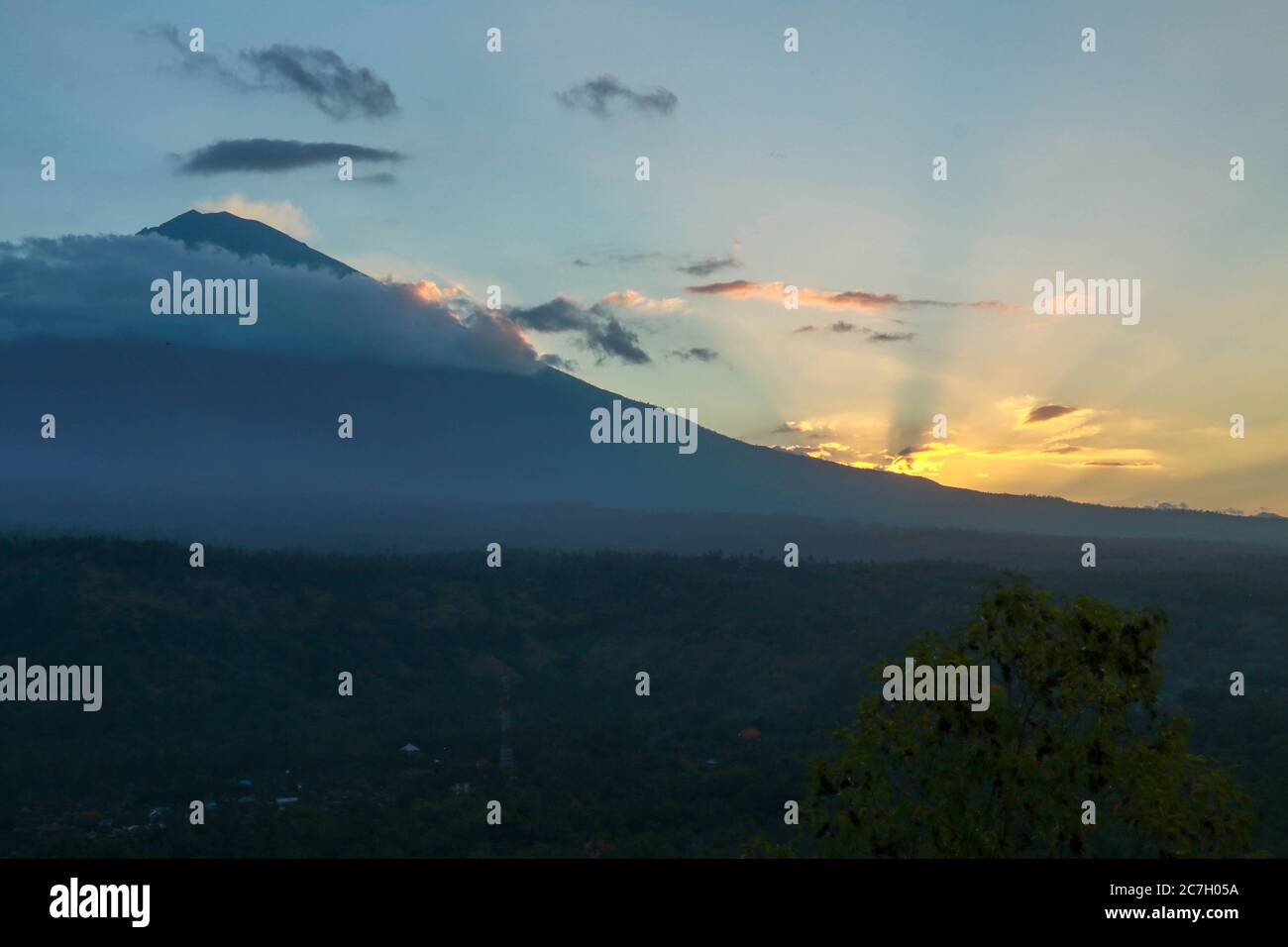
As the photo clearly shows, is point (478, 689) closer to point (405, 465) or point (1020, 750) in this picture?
point (1020, 750)

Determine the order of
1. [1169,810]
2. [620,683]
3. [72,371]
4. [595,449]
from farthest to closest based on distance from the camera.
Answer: [595,449] → [72,371] → [620,683] → [1169,810]

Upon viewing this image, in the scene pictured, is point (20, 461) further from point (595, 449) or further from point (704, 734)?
point (704, 734)

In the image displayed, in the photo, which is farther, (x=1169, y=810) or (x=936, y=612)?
(x=936, y=612)

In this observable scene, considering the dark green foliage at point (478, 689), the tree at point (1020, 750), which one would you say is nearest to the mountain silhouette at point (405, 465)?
the dark green foliage at point (478, 689)
